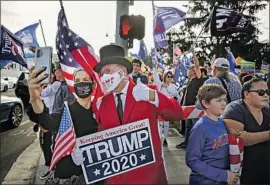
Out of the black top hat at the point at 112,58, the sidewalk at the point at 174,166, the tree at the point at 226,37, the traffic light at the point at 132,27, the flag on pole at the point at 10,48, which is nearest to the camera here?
the black top hat at the point at 112,58

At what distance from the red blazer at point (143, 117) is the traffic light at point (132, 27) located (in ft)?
15.2

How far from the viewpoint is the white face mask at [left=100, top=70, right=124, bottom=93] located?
9.51 ft

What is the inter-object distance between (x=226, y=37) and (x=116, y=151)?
37.1 metres

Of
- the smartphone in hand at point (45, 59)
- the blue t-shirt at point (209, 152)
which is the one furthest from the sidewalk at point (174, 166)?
the smartphone in hand at point (45, 59)

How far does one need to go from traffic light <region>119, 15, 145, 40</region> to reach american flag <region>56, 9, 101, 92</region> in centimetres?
408

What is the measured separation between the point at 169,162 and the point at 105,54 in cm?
383

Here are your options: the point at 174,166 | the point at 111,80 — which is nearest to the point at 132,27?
the point at 174,166

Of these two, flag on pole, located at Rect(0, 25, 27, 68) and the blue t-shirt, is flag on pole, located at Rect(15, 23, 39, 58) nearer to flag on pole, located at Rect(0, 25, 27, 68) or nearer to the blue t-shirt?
flag on pole, located at Rect(0, 25, 27, 68)

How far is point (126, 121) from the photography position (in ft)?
9.45

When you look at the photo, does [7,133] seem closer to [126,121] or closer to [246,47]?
[126,121]

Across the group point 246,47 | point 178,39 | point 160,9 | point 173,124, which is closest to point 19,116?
point 173,124

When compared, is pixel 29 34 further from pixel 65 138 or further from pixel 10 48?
pixel 65 138

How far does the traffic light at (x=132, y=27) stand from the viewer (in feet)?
24.4

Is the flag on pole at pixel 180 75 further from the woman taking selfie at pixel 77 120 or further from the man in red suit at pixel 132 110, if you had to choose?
the man in red suit at pixel 132 110
